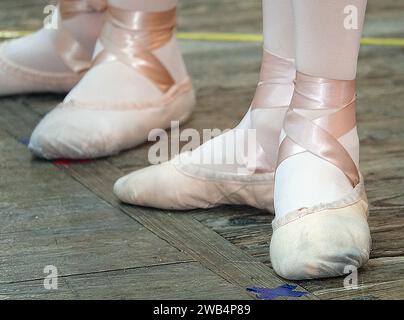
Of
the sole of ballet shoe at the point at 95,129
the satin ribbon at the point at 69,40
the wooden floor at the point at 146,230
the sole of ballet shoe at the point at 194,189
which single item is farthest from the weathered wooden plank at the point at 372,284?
the satin ribbon at the point at 69,40

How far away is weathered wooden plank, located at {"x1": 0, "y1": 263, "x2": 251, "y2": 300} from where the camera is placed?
3.59 feet

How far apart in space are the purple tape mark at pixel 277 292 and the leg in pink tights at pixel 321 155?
0.06 ft

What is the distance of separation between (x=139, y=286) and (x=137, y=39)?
2.26 feet

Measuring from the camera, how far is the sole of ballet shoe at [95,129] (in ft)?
5.22

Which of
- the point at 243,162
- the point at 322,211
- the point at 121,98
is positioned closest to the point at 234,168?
the point at 243,162

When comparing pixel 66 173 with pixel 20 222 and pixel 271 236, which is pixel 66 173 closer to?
pixel 20 222

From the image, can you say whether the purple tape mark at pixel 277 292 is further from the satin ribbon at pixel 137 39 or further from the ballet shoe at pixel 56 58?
the ballet shoe at pixel 56 58

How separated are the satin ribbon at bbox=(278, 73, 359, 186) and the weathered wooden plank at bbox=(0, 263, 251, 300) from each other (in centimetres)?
19

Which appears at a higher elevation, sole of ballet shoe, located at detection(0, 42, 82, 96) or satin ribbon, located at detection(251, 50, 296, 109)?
satin ribbon, located at detection(251, 50, 296, 109)

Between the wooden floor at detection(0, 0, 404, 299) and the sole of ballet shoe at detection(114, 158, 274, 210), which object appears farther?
the sole of ballet shoe at detection(114, 158, 274, 210)

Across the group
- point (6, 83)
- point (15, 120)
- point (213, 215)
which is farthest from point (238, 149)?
point (6, 83)

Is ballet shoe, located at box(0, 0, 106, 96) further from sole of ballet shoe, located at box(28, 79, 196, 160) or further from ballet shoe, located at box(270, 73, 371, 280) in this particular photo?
ballet shoe, located at box(270, 73, 371, 280)

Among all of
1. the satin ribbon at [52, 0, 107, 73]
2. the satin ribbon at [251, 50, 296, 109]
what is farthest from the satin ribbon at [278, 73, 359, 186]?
the satin ribbon at [52, 0, 107, 73]

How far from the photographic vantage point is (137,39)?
5.65 ft
